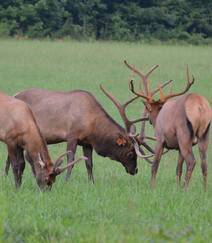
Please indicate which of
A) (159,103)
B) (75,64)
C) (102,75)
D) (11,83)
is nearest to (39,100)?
(159,103)

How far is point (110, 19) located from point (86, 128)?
4070 centimetres

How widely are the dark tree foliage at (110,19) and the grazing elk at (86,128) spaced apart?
35784mm

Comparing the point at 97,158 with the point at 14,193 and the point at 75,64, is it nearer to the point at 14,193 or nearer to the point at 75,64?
the point at 14,193

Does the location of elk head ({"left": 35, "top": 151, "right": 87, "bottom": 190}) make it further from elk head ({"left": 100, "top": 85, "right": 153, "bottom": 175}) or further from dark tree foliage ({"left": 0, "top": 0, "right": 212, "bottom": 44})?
dark tree foliage ({"left": 0, "top": 0, "right": 212, "bottom": 44})

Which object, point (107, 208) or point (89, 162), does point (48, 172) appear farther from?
point (89, 162)

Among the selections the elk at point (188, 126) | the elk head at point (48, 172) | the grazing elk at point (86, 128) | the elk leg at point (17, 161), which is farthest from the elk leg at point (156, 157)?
the elk leg at point (17, 161)

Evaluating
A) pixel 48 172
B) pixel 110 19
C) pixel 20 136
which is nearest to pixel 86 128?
pixel 20 136

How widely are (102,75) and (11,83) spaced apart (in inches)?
222

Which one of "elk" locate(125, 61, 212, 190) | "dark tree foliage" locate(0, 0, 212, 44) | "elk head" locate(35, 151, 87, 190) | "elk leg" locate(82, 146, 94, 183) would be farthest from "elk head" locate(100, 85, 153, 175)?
"dark tree foliage" locate(0, 0, 212, 44)

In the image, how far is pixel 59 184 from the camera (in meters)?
13.9

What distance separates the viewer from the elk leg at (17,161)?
1365 cm

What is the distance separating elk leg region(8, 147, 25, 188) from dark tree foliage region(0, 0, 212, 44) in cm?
3834

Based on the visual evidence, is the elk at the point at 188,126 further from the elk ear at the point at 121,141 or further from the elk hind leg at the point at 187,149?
the elk ear at the point at 121,141

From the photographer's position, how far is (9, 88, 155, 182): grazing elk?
53.1 ft
